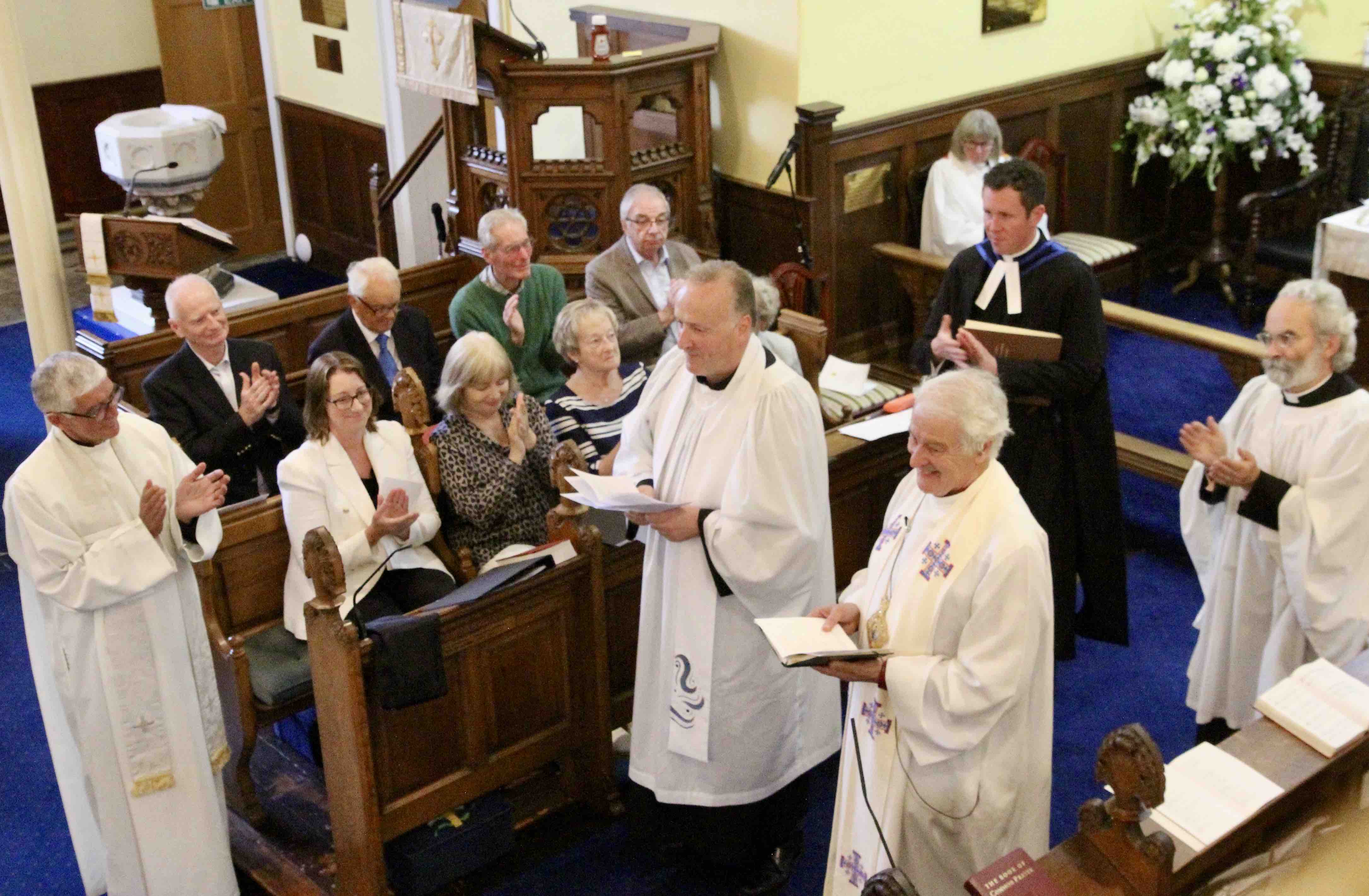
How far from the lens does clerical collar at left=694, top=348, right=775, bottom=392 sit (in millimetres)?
3627

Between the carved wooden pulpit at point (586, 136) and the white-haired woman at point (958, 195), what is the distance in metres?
1.13

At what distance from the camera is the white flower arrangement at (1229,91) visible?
A: 8.00m

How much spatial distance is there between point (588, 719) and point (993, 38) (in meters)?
4.86

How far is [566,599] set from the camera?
4051 millimetres

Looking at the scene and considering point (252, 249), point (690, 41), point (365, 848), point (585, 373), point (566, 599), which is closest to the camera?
point (365, 848)

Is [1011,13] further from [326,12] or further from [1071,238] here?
[326,12]

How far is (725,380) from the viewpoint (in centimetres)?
364

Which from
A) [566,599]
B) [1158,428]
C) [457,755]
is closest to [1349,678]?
[566,599]

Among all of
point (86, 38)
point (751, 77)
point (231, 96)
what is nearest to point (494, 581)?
point (751, 77)

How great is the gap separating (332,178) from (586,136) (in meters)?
3.60

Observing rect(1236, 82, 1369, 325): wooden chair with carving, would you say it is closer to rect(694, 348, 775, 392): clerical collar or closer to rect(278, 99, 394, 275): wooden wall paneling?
rect(694, 348, 775, 392): clerical collar

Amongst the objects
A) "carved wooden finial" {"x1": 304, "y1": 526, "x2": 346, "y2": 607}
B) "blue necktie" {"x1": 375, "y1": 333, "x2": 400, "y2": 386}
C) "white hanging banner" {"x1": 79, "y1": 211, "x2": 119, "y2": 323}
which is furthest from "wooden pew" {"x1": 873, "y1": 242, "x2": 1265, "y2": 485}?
"white hanging banner" {"x1": 79, "y1": 211, "x2": 119, "y2": 323}

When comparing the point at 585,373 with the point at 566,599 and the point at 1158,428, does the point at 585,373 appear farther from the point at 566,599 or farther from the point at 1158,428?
the point at 1158,428

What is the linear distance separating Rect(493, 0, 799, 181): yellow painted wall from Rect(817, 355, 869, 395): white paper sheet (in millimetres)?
1289
